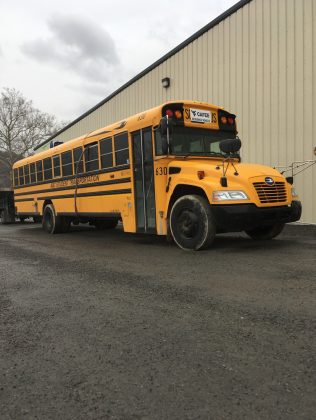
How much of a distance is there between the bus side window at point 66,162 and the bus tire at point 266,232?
5.26m

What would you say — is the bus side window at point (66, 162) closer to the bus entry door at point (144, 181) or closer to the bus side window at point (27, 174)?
the bus side window at point (27, 174)

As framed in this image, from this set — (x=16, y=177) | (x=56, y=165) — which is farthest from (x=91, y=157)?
(x=16, y=177)

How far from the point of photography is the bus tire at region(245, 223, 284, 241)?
7.67 meters

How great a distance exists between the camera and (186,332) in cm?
293

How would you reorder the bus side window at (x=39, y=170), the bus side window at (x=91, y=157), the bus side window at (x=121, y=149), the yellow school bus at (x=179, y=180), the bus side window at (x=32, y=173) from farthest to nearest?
the bus side window at (x=32, y=173) < the bus side window at (x=39, y=170) < the bus side window at (x=91, y=157) < the bus side window at (x=121, y=149) < the yellow school bus at (x=179, y=180)

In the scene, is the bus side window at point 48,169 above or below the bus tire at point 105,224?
above

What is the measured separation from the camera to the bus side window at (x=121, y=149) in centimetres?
821

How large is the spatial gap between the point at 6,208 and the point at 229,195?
51.6 ft

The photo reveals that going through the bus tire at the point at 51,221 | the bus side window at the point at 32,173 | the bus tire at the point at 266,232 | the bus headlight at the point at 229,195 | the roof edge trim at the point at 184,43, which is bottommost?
the bus tire at the point at 266,232

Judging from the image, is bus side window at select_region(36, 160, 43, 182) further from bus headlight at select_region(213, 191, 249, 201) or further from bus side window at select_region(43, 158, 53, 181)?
bus headlight at select_region(213, 191, 249, 201)

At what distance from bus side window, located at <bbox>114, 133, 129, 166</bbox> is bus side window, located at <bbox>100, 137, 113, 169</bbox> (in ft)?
0.82

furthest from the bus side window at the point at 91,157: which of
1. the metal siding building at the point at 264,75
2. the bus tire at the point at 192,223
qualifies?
the metal siding building at the point at 264,75

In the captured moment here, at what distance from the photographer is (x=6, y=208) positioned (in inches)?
761

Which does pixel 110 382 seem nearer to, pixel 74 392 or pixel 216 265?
pixel 74 392
